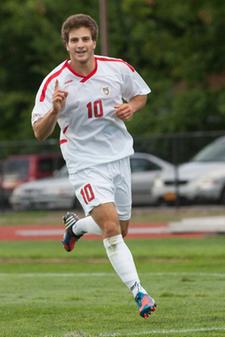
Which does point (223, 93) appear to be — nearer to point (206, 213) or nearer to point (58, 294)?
point (206, 213)

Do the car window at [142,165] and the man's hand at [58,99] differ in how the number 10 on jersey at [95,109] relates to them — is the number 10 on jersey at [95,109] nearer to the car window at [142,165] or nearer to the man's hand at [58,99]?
the man's hand at [58,99]

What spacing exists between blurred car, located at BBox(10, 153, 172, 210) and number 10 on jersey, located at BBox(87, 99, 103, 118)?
20.1 metres

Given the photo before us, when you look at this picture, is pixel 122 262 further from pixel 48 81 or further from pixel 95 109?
pixel 48 81

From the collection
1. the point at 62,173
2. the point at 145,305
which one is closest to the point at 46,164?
the point at 62,173

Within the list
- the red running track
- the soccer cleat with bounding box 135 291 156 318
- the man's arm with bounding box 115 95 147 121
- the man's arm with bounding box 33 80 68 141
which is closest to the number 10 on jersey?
the man's arm with bounding box 115 95 147 121

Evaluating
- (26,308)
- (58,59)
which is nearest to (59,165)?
(58,59)

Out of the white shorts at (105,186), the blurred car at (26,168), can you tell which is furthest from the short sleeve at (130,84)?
the blurred car at (26,168)

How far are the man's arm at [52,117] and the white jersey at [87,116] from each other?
0.32 feet

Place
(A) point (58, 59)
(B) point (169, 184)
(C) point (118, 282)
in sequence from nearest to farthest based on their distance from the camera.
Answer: (C) point (118, 282) < (B) point (169, 184) < (A) point (58, 59)

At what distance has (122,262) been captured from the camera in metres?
8.63

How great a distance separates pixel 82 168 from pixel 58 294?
230 centimetres

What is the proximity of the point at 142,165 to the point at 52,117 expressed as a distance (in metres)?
21.1

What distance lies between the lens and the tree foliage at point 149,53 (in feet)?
122

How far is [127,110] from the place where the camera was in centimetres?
902
